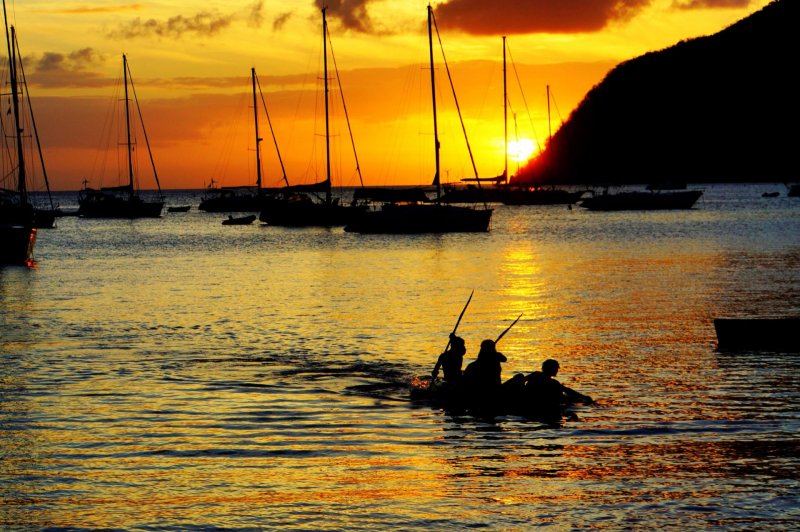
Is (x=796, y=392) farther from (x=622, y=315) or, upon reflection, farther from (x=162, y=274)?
(x=162, y=274)

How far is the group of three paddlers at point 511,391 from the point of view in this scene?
72.0ft

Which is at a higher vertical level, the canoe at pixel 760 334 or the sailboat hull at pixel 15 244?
the sailboat hull at pixel 15 244

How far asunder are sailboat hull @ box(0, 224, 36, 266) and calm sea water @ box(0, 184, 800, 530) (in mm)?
11580

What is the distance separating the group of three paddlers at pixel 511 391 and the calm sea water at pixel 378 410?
23.0 inches

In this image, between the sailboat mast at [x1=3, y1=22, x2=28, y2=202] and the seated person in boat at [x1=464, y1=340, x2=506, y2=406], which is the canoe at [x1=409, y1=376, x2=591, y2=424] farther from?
the sailboat mast at [x1=3, y1=22, x2=28, y2=202]

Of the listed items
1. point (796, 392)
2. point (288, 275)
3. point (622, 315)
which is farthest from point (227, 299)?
point (796, 392)

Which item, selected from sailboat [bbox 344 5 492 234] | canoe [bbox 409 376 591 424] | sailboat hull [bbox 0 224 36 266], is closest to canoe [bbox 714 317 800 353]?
canoe [bbox 409 376 591 424]

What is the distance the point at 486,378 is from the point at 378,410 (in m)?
2.45

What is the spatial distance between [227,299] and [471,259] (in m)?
26.4

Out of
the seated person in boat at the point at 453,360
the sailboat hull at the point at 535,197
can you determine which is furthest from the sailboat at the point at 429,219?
the sailboat hull at the point at 535,197

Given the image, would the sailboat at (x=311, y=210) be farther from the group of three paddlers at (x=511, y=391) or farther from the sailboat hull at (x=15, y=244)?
the group of three paddlers at (x=511, y=391)

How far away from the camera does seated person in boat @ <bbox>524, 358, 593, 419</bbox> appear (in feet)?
71.6

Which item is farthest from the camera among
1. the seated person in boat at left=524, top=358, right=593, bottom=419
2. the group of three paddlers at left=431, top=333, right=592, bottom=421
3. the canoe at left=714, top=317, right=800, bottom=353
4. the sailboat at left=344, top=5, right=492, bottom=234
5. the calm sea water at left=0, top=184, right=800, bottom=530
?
the sailboat at left=344, top=5, right=492, bottom=234

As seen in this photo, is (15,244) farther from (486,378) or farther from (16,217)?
(486,378)
